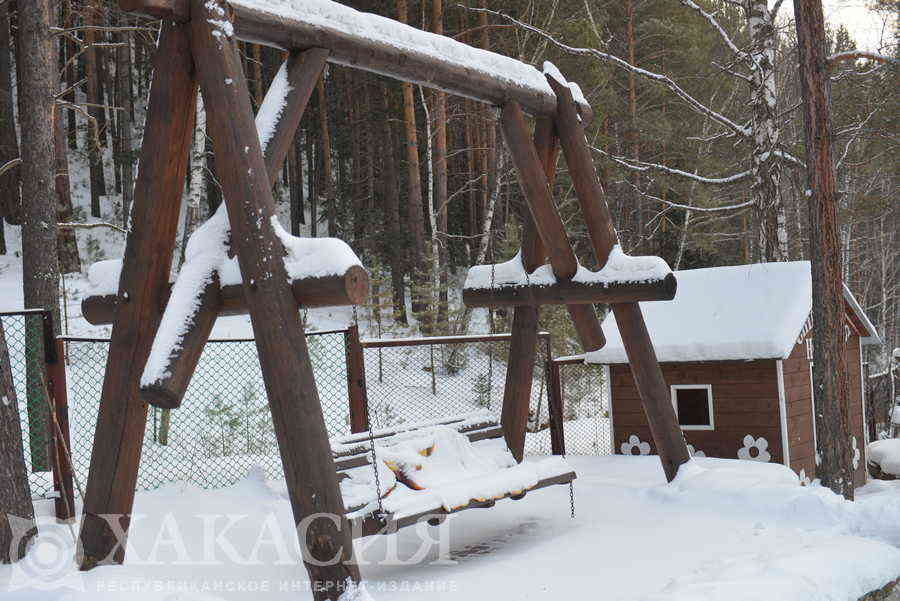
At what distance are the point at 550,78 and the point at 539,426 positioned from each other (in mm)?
8254

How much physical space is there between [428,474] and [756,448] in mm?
5677

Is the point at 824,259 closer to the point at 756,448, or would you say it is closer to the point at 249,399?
the point at 756,448

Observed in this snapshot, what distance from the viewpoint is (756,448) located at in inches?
381

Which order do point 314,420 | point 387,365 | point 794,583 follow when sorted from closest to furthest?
point 314,420
point 794,583
point 387,365

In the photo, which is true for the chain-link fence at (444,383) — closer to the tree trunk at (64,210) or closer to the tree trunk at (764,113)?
the tree trunk at (764,113)

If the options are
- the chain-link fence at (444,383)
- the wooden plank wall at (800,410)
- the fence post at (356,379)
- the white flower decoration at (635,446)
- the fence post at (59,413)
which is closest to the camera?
the fence post at (59,413)

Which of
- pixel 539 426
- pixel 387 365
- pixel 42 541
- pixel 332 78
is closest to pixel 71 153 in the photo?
pixel 332 78

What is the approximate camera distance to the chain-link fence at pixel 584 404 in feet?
44.5

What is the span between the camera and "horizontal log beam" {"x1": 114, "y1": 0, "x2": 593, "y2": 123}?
4.27 m

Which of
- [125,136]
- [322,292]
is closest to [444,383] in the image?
[125,136]

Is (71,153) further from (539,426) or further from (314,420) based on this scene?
(314,420)

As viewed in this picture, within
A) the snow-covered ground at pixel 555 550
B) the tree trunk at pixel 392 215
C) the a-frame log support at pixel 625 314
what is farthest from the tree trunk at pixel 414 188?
the snow-covered ground at pixel 555 550

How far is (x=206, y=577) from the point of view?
462cm

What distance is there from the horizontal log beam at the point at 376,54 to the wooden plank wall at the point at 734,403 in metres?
4.21
